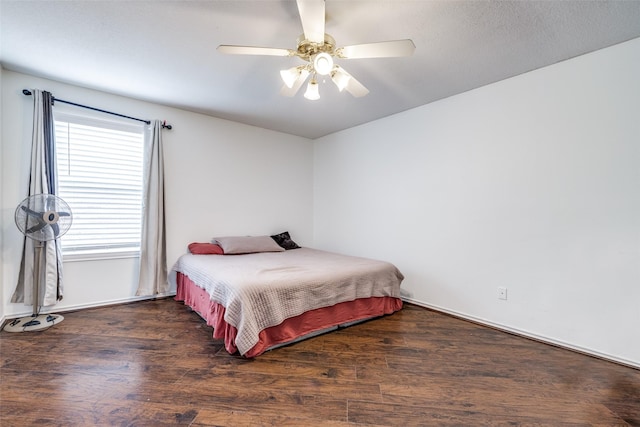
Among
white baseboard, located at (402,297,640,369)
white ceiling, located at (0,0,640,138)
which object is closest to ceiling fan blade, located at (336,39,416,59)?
white ceiling, located at (0,0,640,138)

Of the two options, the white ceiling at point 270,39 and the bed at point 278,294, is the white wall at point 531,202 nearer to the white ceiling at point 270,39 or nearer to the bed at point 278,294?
the white ceiling at point 270,39

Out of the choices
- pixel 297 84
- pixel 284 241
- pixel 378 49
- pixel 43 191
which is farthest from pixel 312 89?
pixel 43 191

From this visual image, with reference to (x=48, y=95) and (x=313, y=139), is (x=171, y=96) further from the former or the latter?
(x=313, y=139)

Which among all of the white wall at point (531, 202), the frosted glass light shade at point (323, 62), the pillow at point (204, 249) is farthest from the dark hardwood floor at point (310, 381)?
the frosted glass light shade at point (323, 62)

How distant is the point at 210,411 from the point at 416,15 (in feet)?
8.79

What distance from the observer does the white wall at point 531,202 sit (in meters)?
2.13

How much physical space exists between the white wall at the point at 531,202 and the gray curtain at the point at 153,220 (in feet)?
8.95

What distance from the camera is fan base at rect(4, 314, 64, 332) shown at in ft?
8.07

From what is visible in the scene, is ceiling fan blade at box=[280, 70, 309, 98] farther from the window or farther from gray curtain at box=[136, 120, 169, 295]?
the window

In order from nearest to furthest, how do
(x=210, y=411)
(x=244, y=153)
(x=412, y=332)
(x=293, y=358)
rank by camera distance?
(x=210, y=411) → (x=293, y=358) → (x=412, y=332) → (x=244, y=153)

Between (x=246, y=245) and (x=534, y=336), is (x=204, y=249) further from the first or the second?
(x=534, y=336)

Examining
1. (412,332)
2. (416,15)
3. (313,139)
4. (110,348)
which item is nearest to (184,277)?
(110,348)

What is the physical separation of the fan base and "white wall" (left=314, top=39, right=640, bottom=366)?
3.51 metres

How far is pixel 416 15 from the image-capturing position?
72.9 inches
